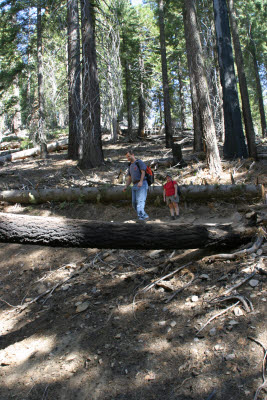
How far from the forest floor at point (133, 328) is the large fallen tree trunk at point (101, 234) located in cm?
74

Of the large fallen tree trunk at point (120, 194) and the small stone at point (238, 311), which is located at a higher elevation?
the large fallen tree trunk at point (120, 194)

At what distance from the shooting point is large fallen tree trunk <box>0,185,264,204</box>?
916 centimetres

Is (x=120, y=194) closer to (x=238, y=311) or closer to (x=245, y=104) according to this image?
(x=238, y=311)

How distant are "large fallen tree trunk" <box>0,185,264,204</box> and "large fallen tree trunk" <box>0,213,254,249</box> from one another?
482cm

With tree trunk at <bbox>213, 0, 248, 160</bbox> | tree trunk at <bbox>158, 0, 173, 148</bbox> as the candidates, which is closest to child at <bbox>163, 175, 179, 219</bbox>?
tree trunk at <bbox>213, 0, 248, 160</bbox>

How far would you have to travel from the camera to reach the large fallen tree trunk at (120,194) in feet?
30.0

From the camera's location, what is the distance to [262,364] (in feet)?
9.82

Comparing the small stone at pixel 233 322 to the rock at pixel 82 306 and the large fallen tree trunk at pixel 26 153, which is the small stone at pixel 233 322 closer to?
the rock at pixel 82 306

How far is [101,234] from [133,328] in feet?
4.65

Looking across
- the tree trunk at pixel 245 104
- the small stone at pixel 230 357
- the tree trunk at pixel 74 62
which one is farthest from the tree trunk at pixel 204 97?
the small stone at pixel 230 357

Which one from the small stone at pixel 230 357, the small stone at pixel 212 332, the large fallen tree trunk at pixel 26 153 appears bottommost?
the small stone at pixel 230 357

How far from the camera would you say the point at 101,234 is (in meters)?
4.01

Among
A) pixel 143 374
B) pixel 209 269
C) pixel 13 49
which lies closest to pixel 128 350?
pixel 143 374

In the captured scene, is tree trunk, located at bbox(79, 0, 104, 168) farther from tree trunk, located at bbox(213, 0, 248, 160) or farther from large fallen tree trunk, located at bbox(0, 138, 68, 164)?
large fallen tree trunk, located at bbox(0, 138, 68, 164)
